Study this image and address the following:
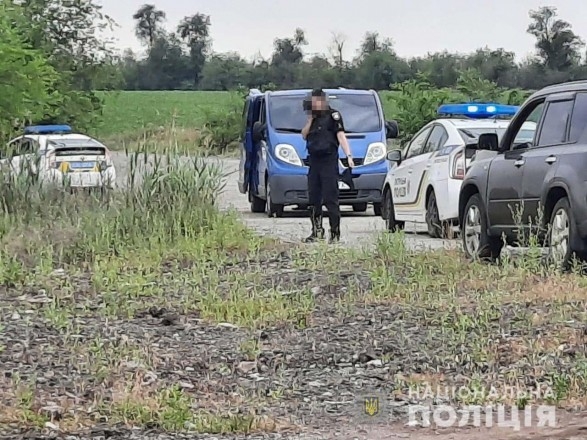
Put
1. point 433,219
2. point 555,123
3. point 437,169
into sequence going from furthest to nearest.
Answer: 1. point 433,219
2. point 437,169
3. point 555,123

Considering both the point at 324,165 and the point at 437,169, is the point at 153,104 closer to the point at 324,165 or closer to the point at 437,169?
the point at 437,169

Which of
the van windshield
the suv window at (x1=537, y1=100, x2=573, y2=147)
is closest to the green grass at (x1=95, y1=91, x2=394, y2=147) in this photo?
the van windshield

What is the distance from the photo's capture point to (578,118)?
393 inches

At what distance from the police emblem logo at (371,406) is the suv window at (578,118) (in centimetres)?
467

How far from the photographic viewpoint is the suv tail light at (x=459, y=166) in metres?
14.1

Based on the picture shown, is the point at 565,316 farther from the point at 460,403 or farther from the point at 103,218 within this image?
the point at 103,218

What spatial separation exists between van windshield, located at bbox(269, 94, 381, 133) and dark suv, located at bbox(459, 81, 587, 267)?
26.8 feet

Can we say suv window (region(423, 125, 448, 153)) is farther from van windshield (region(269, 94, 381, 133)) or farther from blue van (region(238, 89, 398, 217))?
van windshield (region(269, 94, 381, 133))

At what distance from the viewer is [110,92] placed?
46.6 meters

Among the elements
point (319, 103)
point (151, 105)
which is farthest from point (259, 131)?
point (151, 105)

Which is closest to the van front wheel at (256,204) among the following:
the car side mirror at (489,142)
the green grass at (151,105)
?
the car side mirror at (489,142)

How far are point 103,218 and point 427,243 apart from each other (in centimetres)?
386

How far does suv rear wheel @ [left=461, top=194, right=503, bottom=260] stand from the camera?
1137 centimetres

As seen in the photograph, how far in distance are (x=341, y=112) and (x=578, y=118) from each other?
10543 millimetres
